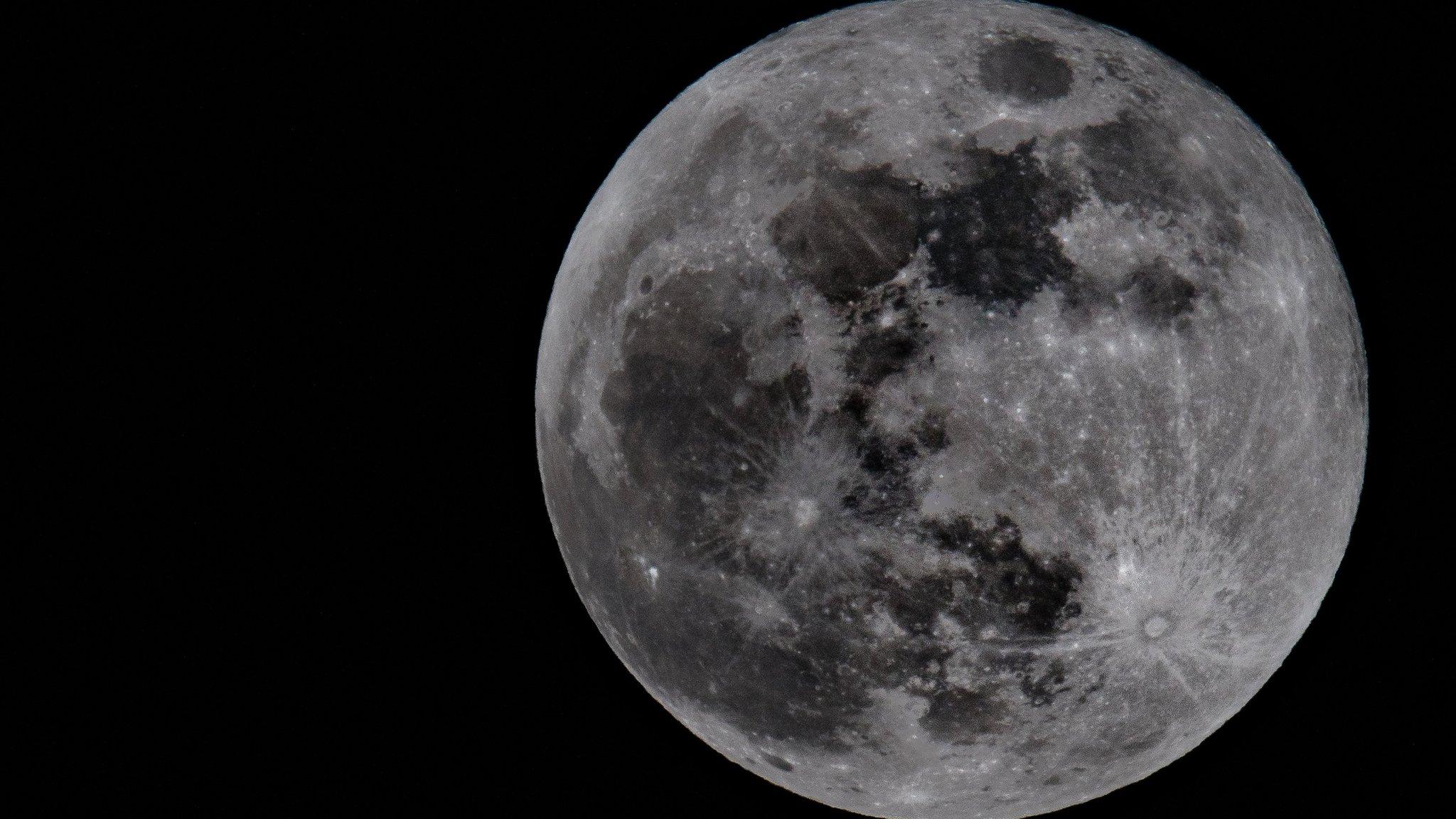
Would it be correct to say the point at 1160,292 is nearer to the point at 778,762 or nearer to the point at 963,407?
the point at 963,407

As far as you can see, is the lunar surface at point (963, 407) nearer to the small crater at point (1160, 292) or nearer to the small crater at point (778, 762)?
the small crater at point (1160, 292)

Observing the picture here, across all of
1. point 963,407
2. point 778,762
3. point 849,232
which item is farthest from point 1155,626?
point 849,232

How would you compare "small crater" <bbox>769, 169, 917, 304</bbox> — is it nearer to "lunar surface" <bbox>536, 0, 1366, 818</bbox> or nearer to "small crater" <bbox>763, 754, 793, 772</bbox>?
"lunar surface" <bbox>536, 0, 1366, 818</bbox>

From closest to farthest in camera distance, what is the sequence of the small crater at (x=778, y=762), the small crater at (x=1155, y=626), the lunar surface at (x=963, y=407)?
the lunar surface at (x=963, y=407) → the small crater at (x=1155, y=626) → the small crater at (x=778, y=762)

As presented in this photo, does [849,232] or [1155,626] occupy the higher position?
[849,232]

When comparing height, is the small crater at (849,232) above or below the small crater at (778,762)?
above

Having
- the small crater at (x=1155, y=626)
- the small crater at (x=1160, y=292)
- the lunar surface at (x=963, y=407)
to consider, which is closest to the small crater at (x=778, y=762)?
the lunar surface at (x=963, y=407)

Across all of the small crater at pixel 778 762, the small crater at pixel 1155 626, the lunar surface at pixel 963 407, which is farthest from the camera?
the small crater at pixel 778 762

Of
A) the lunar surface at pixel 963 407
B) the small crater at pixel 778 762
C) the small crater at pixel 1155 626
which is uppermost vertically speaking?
the lunar surface at pixel 963 407

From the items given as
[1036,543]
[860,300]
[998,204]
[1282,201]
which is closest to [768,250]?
[860,300]

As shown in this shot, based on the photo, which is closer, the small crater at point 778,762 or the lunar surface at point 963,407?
the lunar surface at point 963,407
